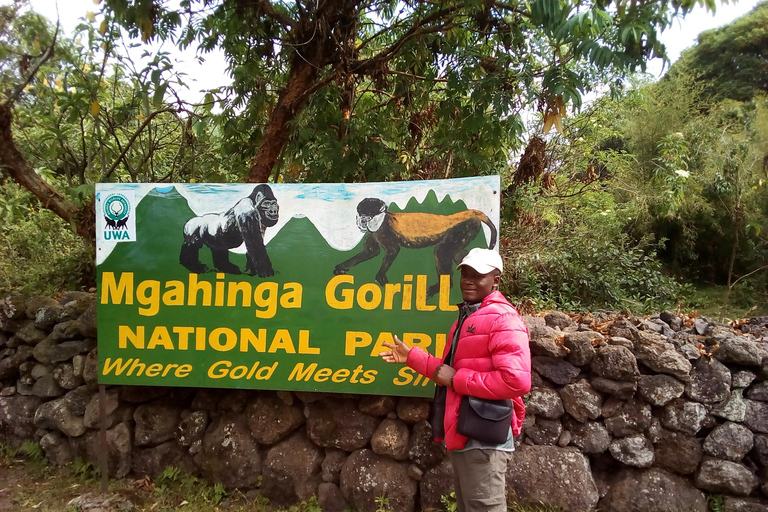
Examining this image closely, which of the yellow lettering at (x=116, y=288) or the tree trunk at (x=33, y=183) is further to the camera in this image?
the tree trunk at (x=33, y=183)

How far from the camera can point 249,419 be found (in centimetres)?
344

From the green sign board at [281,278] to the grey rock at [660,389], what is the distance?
1.28 meters

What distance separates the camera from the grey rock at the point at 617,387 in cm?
298

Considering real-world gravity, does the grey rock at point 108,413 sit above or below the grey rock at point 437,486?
above

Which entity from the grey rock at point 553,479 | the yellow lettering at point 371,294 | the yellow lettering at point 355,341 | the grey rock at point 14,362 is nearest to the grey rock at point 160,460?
the grey rock at point 14,362

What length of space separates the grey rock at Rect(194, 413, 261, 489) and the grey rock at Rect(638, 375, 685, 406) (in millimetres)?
2646

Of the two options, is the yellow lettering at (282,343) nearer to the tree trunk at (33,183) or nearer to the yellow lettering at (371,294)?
the yellow lettering at (371,294)

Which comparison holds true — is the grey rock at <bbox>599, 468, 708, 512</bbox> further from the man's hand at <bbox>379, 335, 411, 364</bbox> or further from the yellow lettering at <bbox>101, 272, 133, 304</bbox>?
the yellow lettering at <bbox>101, 272, 133, 304</bbox>

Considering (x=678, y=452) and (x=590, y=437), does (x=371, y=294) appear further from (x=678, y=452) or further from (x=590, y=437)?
(x=678, y=452)

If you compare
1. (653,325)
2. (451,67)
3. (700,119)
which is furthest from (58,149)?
(700,119)

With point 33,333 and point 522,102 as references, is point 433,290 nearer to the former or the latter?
point 522,102

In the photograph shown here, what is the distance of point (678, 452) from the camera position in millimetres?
2963

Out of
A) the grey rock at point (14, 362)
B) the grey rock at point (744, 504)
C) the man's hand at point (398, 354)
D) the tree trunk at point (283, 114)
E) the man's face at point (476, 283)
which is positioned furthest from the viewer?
the tree trunk at point (283, 114)

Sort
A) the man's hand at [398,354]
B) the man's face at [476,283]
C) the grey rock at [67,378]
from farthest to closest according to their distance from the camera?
the grey rock at [67,378], the man's hand at [398,354], the man's face at [476,283]
